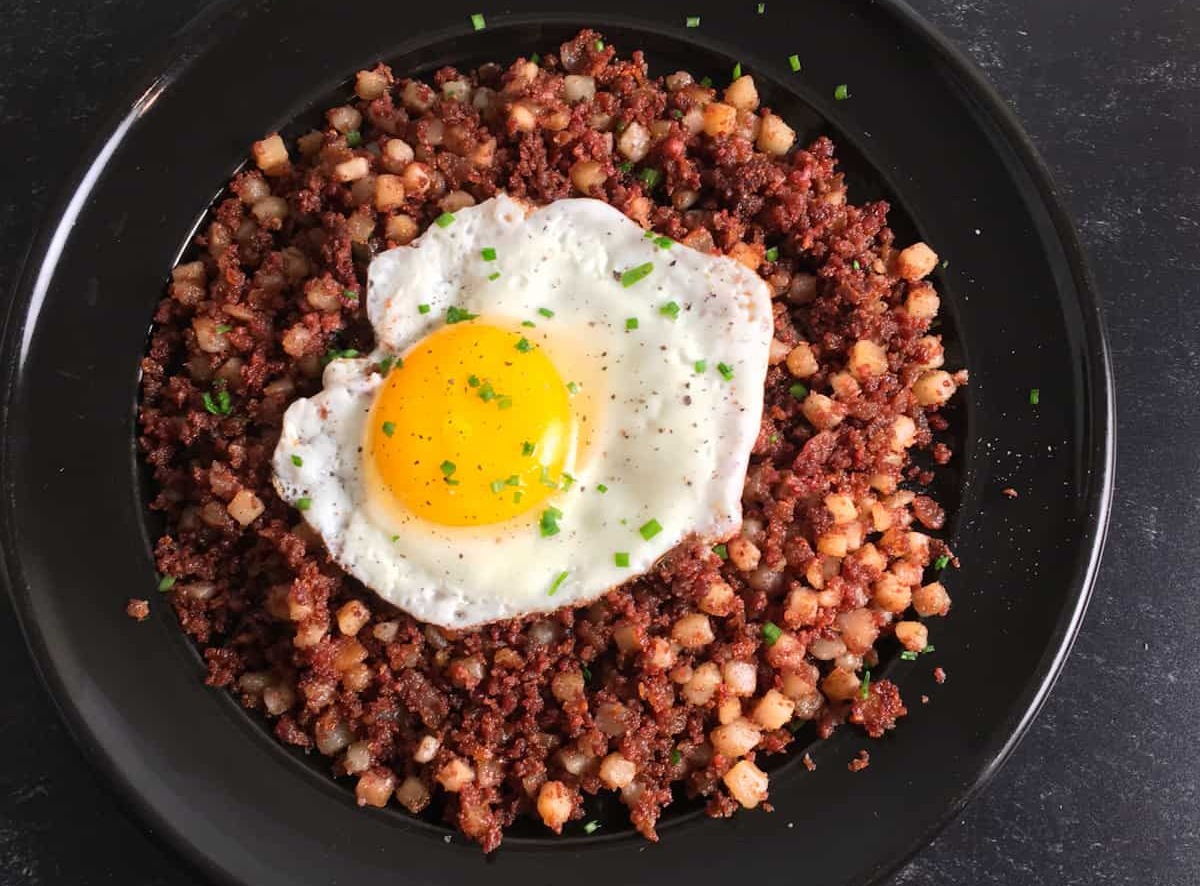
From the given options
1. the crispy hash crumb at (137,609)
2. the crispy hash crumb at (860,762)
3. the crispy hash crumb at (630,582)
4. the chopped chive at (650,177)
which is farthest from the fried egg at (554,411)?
the crispy hash crumb at (860,762)

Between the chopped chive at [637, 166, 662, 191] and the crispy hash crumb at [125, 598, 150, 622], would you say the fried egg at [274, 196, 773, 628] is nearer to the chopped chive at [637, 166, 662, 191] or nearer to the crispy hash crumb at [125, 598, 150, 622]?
the chopped chive at [637, 166, 662, 191]

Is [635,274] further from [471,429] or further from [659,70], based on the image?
[659,70]

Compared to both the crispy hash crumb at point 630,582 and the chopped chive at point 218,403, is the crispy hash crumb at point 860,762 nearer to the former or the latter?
the crispy hash crumb at point 630,582

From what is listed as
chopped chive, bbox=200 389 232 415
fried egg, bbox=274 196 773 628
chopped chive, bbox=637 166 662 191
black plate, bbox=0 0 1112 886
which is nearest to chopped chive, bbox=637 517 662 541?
fried egg, bbox=274 196 773 628

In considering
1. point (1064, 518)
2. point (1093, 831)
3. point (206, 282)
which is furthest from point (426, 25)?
point (1093, 831)

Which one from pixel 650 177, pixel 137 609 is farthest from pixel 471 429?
pixel 137 609

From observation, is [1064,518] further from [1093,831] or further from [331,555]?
[331,555]
